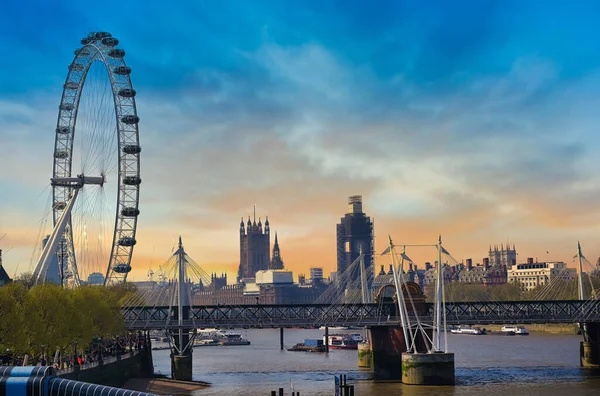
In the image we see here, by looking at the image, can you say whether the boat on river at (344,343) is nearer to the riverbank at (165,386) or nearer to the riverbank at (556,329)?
the riverbank at (556,329)

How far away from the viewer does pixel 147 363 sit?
283 feet

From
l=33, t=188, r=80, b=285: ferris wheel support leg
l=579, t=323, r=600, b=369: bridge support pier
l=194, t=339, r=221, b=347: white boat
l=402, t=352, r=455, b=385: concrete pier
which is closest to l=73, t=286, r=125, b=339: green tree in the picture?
l=33, t=188, r=80, b=285: ferris wheel support leg

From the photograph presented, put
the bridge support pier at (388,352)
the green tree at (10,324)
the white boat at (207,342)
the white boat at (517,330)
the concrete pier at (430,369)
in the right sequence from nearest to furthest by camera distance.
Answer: the green tree at (10,324)
the concrete pier at (430,369)
the bridge support pier at (388,352)
the white boat at (207,342)
the white boat at (517,330)

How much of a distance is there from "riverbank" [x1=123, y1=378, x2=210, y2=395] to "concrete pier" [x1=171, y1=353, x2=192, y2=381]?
1.49 metres

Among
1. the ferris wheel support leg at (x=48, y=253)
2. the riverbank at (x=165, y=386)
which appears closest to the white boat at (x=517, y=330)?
the riverbank at (x=165, y=386)

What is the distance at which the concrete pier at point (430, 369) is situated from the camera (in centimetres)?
6838

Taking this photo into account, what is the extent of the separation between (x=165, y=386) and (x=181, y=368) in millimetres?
4408

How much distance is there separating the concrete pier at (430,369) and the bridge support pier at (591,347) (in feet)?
70.9

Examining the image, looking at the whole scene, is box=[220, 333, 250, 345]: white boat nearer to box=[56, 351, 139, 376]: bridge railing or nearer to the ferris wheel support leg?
box=[56, 351, 139, 376]: bridge railing

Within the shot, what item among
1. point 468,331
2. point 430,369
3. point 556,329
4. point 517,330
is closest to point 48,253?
point 430,369

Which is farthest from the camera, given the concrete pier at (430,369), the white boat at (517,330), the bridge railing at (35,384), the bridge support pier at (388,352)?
the white boat at (517,330)

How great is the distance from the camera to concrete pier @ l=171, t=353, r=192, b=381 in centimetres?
7481

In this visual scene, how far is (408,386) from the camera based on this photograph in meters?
68.4

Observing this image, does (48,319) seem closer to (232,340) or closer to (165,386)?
(165,386)
